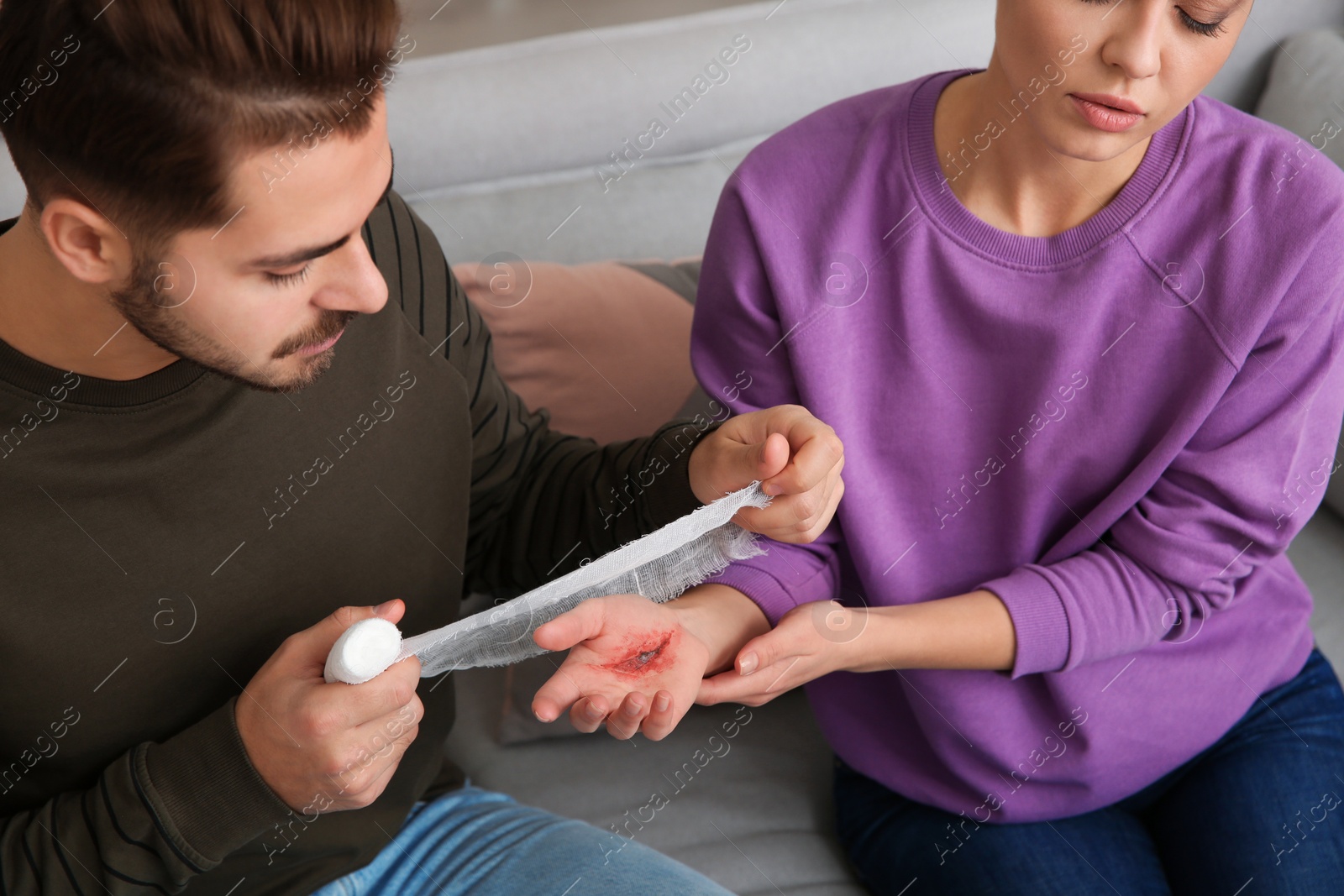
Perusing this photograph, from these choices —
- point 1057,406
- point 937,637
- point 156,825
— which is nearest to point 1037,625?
point 937,637

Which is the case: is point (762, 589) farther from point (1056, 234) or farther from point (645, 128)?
point (645, 128)

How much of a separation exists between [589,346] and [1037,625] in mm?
722

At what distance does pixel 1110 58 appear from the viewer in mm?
972

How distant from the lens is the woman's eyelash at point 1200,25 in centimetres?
96

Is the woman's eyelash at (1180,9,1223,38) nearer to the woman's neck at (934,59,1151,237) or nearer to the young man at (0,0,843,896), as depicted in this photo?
the woman's neck at (934,59,1151,237)

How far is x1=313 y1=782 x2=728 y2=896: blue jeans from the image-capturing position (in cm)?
107

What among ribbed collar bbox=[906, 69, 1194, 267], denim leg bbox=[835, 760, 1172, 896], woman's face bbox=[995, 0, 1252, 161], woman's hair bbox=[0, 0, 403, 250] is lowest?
denim leg bbox=[835, 760, 1172, 896]

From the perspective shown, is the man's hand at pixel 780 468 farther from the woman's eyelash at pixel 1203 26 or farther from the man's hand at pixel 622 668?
the woman's eyelash at pixel 1203 26

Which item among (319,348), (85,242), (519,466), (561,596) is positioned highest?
(85,242)

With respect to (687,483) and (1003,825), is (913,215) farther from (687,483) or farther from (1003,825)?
(1003,825)

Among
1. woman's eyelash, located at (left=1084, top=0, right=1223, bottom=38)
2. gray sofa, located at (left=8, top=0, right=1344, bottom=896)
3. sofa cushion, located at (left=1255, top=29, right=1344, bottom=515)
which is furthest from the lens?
sofa cushion, located at (left=1255, top=29, right=1344, bottom=515)

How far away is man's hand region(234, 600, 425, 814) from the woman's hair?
0.34 m

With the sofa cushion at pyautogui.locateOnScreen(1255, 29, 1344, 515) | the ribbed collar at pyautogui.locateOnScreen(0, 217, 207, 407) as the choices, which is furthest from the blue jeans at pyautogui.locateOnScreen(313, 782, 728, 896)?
Answer: the sofa cushion at pyautogui.locateOnScreen(1255, 29, 1344, 515)

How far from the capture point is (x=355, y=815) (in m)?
1.07
